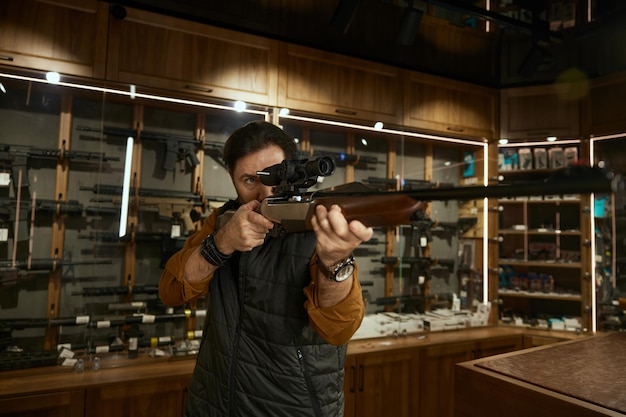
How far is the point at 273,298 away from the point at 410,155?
2.73 metres

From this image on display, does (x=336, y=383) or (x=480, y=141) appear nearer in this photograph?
(x=336, y=383)

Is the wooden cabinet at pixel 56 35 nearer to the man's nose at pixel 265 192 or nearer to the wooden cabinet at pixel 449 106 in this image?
the man's nose at pixel 265 192

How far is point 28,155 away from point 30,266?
0.66m

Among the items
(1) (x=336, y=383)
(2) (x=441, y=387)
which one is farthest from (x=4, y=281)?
(2) (x=441, y=387)

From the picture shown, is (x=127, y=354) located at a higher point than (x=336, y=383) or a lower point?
lower

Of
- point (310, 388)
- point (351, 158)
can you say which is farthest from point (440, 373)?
point (310, 388)

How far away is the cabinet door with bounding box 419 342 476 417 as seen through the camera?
2.93 m

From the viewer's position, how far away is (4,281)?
234 centimetres

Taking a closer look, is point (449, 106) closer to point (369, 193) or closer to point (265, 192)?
point (265, 192)

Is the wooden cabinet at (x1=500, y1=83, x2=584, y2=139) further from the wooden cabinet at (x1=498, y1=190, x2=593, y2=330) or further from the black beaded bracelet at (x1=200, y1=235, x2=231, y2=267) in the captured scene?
the black beaded bracelet at (x1=200, y1=235, x2=231, y2=267)

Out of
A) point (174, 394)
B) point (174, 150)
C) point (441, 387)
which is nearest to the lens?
point (174, 394)

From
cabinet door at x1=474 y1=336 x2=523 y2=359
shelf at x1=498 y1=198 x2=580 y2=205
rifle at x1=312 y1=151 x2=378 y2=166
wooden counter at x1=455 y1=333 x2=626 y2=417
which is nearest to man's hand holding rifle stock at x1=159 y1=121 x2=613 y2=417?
wooden counter at x1=455 y1=333 x2=626 y2=417

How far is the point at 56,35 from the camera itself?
225cm

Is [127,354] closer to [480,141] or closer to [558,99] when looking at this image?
[480,141]
